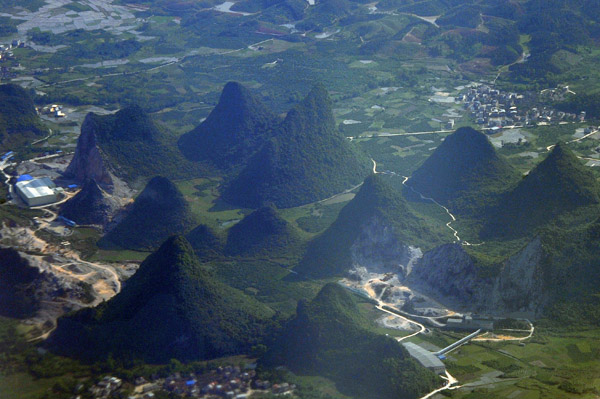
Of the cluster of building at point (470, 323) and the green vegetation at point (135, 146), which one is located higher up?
the green vegetation at point (135, 146)

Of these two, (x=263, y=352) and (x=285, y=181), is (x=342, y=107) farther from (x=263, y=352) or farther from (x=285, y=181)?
(x=263, y=352)

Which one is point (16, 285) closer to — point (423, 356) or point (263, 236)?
point (263, 236)

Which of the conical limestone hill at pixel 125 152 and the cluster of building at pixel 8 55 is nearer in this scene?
the conical limestone hill at pixel 125 152

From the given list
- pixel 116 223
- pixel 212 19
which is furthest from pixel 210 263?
pixel 212 19

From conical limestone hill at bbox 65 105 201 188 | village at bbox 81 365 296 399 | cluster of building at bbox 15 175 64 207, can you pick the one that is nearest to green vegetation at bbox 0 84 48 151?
cluster of building at bbox 15 175 64 207

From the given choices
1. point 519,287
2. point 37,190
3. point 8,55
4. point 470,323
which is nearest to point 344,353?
point 470,323

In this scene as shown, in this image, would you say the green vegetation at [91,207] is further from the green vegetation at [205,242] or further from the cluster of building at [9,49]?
the cluster of building at [9,49]

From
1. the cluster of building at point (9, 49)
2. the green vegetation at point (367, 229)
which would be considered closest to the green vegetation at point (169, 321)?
the green vegetation at point (367, 229)
